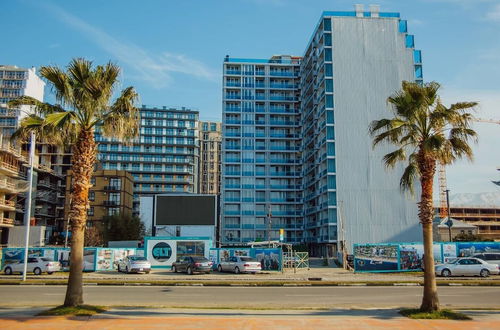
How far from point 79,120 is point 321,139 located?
6831cm

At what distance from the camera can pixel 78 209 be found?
15.9 m

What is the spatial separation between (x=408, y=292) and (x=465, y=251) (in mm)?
19132

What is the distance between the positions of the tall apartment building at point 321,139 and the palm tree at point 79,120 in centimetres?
4506

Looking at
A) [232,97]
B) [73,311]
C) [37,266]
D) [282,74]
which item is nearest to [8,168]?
[37,266]

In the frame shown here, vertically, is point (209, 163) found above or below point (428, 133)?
above

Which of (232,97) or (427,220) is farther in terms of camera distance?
(232,97)

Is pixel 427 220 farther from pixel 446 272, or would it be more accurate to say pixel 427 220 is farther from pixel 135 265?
pixel 135 265

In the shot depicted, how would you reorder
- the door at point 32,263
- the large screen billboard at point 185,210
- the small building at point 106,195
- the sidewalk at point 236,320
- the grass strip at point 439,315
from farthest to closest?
the small building at point 106,195, the large screen billboard at point 185,210, the door at point 32,263, the grass strip at point 439,315, the sidewalk at point 236,320

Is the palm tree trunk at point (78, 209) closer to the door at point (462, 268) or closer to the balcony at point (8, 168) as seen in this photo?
the door at point (462, 268)

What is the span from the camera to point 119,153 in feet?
409

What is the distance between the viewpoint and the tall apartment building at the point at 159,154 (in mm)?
124062

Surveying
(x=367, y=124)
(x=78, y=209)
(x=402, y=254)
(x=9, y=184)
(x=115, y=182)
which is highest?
(x=367, y=124)

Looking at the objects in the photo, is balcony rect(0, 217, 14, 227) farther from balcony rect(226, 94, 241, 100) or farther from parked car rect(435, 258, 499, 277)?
parked car rect(435, 258, 499, 277)

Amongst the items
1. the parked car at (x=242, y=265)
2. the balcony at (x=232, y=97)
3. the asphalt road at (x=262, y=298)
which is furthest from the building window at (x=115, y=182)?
the asphalt road at (x=262, y=298)
